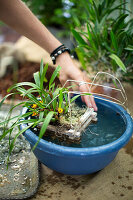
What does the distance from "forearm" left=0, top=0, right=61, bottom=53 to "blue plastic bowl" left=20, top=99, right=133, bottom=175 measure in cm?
47

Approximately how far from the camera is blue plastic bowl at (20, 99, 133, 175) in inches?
31.5

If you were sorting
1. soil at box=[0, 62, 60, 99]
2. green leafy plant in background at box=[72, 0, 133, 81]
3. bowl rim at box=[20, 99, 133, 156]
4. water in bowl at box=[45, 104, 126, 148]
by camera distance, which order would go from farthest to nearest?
soil at box=[0, 62, 60, 99], green leafy plant in background at box=[72, 0, 133, 81], water in bowl at box=[45, 104, 126, 148], bowl rim at box=[20, 99, 133, 156]

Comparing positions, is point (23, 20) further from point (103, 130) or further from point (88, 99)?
point (103, 130)

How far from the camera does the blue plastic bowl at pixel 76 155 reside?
80 centimetres

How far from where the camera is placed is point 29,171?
1056mm

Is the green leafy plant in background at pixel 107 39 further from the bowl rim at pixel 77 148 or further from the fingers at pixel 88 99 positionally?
A: the bowl rim at pixel 77 148

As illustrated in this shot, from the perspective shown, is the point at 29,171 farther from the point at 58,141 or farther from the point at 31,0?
the point at 31,0

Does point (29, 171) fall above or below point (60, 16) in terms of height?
below

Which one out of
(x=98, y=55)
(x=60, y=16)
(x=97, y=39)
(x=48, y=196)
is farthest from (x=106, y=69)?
(x=60, y=16)

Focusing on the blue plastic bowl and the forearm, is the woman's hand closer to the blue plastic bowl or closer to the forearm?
the forearm

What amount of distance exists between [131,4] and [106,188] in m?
1.42

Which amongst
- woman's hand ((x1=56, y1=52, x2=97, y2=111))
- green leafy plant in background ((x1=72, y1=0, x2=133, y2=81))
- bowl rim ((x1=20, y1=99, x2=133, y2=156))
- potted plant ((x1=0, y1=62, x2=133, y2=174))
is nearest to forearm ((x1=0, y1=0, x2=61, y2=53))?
woman's hand ((x1=56, y1=52, x2=97, y2=111))

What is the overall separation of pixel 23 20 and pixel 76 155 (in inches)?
27.6

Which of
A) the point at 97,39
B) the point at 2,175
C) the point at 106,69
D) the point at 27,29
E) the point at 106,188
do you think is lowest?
the point at 106,188
